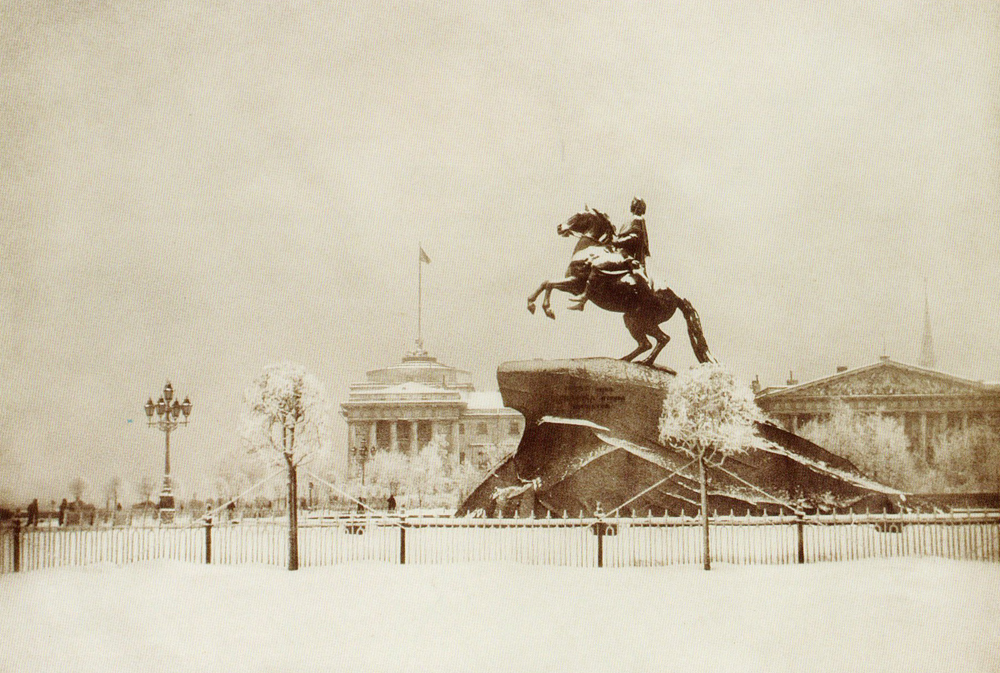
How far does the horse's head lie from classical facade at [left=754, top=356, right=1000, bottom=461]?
3431 mm

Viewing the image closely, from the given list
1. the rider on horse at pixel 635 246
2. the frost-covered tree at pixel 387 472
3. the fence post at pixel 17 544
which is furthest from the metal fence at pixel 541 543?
the frost-covered tree at pixel 387 472

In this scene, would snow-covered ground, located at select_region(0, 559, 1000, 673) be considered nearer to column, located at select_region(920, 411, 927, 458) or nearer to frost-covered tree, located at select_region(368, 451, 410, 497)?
column, located at select_region(920, 411, 927, 458)

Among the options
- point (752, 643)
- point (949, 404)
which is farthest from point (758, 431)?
point (752, 643)

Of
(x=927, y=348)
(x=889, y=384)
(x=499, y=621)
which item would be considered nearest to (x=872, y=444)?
(x=889, y=384)

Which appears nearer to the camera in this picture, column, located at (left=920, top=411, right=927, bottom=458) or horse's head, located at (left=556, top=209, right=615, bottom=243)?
horse's head, located at (left=556, top=209, right=615, bottom=243)

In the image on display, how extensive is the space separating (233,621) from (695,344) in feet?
21.2

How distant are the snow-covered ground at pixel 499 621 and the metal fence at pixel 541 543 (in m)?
0.54

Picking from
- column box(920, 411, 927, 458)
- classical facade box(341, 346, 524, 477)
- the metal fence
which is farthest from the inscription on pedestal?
column box(920, 411, 927, 458)

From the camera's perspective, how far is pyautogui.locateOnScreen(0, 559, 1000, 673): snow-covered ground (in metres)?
7.39

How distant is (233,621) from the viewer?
768 centimetres

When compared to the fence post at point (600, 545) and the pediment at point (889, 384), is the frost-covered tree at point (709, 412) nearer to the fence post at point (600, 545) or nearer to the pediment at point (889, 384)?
the fence post at point (600, 545)

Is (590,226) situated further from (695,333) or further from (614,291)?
(695,333)

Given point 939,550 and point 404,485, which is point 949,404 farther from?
point 404,485

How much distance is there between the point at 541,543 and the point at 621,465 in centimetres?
177
